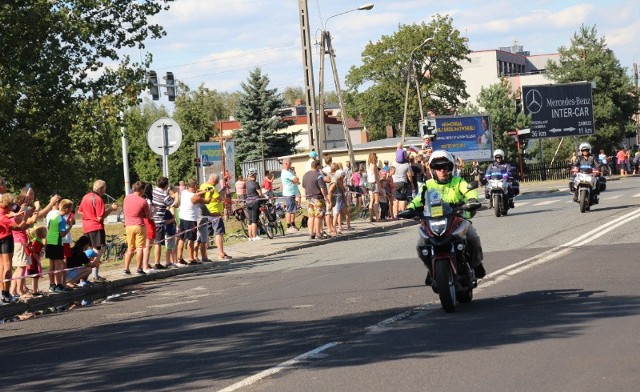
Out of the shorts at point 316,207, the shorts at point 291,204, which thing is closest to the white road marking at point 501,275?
the shorts at point 316,207

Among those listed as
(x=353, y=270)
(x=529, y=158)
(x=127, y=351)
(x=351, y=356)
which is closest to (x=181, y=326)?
(x=127, y=351)

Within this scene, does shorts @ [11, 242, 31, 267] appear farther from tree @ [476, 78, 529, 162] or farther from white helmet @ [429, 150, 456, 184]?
tree @ [476, 78, 529, 162]

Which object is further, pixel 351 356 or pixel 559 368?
pixel 351 356

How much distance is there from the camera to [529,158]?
77.8m

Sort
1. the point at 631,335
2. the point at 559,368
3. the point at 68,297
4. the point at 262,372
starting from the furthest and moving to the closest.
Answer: the point at 68,297 < the point at 631,335 < the point at 262,372 < the point at 559,368

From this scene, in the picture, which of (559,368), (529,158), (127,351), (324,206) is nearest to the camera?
(559,368)

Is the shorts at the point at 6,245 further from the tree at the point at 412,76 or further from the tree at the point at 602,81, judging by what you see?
the tree at the point at 412,76

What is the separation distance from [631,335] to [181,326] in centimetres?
522

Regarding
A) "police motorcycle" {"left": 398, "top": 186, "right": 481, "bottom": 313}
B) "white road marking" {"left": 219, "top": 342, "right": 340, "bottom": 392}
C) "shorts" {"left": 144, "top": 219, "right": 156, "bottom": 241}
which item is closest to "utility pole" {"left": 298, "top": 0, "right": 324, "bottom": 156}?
"shorts" {"left": 144, "top": 219, "right": 156, "bottom": 241}

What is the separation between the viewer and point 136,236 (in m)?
20.5

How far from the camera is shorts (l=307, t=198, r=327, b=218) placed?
2659 centimetres

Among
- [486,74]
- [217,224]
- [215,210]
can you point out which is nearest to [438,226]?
[215,210]

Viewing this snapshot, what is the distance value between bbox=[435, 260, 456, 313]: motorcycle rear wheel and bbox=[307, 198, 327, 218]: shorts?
49.3ft

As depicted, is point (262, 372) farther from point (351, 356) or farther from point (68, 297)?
point (68, 297)
